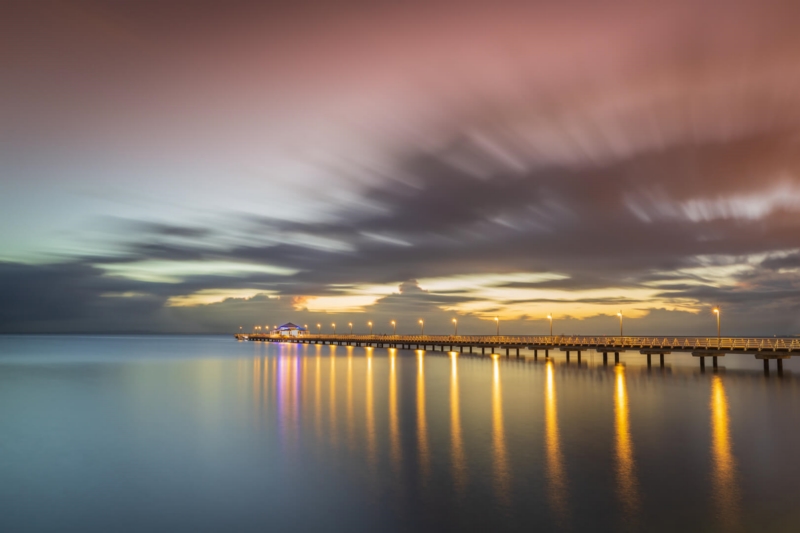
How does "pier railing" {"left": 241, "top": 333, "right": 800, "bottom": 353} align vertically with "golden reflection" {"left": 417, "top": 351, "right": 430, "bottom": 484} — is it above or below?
above

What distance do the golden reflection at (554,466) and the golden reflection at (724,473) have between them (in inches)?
166

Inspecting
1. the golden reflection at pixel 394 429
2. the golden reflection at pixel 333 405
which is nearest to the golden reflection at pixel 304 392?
the golden reflection at pixel 333 405

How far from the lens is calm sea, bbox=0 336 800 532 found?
16344mm

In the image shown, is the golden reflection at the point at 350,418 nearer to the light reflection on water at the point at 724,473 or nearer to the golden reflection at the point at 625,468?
the golden reflection at the point at 625,468

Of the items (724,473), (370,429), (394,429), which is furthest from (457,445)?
(724,473)

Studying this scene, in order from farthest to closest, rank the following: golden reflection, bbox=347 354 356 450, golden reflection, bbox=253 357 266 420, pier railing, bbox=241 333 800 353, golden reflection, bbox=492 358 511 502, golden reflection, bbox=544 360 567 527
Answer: pier railing, bbox=241 333 800 353 < golden reflection, bbox=253 357 266 420 < golden reflection, bbox=347 354 356 450 < golden reflection, bbox=492 358 511 502 < golden reflection, bbox=544 360 567 527

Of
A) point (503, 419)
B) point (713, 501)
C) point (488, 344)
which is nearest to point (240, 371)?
point (488, 344)

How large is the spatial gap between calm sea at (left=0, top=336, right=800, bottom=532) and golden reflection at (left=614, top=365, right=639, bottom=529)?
0.10 meters

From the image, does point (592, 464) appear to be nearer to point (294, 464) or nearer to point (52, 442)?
point (294, 464)

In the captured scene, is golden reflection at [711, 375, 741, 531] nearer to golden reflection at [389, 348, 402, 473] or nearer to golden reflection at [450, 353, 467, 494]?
golden reflection at [450, 353, 467, 494]

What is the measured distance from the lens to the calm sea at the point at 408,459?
16.3m

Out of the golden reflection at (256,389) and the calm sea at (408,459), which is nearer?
the calm sea at (408,459)

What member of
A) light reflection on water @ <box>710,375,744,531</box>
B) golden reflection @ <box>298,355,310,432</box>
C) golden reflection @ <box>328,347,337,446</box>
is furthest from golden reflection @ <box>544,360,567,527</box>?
golden reflection @ <box>298,355,310,432</box>

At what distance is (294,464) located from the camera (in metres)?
22.3
